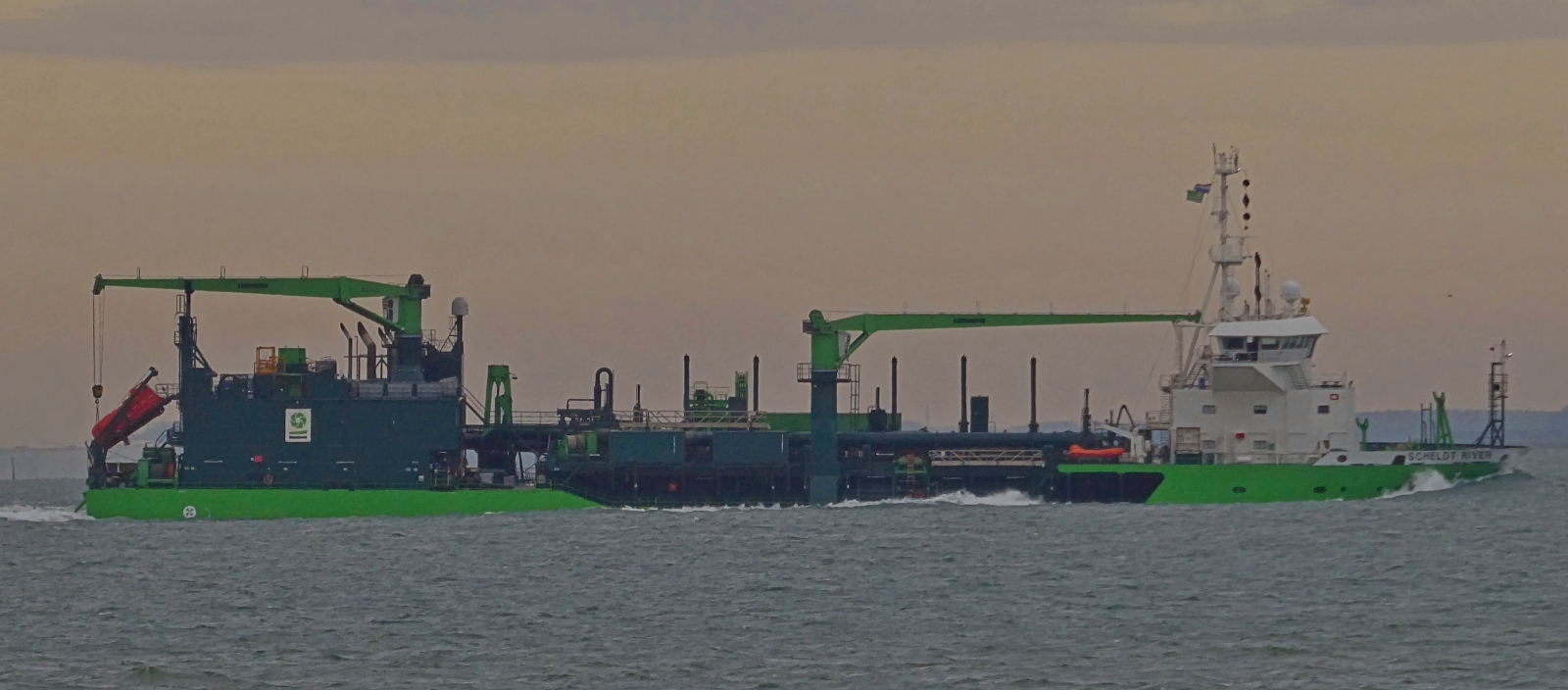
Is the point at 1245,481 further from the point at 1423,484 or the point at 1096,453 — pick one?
the point at 1423,484

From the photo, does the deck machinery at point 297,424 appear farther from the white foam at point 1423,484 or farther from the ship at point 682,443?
the white foam at point 1423,484

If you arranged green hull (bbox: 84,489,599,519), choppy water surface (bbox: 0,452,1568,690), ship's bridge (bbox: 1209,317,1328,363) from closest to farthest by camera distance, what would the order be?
choppy water surface (bbox: 0,452,1568,690) → green hull (bbox: 84,489,599,519) → ship's bridge (bbox: 1209,317,1328,363)

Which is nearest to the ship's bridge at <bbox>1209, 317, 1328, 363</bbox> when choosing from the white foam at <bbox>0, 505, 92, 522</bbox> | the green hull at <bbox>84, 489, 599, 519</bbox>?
the green hull at <bbox>84, 489, 599, 519</bbox>

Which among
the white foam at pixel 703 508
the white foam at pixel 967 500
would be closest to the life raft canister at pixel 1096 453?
the white foam at pixel 967 500

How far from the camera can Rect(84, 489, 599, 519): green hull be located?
6122 centimetres

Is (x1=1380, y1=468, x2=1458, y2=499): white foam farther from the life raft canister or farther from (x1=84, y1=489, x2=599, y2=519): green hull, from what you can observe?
(x1=84, y1=489, x2=599, y2=519): green hull

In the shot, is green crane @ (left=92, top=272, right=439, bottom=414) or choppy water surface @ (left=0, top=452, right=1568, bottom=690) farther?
green crane @ (left=92, top=272, right=439, bottom=414)

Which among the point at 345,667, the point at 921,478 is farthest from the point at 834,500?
the point at 345,667

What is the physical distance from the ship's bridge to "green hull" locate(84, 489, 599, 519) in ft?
68.9

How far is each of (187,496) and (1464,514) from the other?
33.8 m

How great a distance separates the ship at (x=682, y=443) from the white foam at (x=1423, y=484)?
4.9 inches

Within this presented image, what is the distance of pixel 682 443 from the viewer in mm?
A: 63656

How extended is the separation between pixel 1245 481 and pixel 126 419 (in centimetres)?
3083

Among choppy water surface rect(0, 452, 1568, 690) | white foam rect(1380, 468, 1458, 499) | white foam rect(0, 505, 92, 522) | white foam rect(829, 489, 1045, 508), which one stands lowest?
choppy water surface rect(0, 452, 1568, 690)
